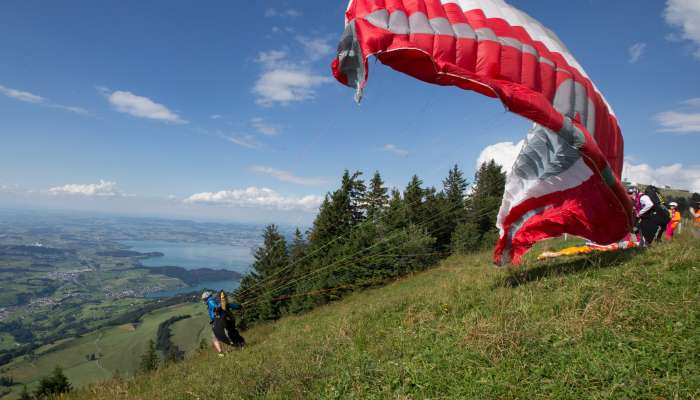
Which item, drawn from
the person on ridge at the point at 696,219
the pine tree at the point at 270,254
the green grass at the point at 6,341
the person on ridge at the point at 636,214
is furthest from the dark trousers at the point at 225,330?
the green grass at the point at 6,341

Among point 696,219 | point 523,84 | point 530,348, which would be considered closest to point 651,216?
point 696,219

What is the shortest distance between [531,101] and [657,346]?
10.2 ft

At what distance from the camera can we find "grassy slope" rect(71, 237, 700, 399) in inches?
125

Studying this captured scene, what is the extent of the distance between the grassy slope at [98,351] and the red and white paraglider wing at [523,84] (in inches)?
2264

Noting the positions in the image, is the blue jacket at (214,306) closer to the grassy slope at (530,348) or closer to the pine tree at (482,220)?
the grassy slope at (530,348)

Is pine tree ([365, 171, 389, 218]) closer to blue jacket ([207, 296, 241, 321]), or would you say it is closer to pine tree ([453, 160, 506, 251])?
pine tree ([453, 160, 506, 251])

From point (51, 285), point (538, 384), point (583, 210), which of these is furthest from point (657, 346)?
point (51, 285)

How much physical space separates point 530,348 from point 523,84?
12.0ft

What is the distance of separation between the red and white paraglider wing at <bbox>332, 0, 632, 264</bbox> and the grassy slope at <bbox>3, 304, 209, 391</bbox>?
5751cm

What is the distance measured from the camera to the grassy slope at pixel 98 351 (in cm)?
5354

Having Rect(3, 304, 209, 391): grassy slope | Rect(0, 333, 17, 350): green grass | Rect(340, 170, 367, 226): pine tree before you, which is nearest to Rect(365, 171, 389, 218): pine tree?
Rect(340, 170, 367, 226): pine tree

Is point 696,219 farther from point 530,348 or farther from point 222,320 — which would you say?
point 222,320

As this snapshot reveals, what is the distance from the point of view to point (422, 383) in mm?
3707

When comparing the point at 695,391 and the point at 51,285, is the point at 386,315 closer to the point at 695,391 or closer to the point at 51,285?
the point at 695,391
